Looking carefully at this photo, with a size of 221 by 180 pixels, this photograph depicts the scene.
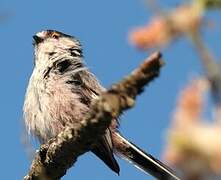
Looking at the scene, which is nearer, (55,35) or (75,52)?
(75,52)

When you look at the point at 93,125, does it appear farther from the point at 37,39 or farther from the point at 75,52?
the point at 37,39

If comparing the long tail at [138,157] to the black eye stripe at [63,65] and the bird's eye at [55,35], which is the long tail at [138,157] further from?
the bird's eye at [55,35]

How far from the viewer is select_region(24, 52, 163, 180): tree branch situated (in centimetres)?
164

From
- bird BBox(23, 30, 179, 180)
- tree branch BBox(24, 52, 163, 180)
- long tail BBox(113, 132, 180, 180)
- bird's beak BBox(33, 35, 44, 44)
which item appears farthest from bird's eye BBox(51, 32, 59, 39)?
tree branch BBox(24, 52, 163, 180)

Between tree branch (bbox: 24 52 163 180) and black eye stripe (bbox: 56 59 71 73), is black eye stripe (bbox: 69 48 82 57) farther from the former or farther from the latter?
tree branch (bbox: 24 52 163 180)

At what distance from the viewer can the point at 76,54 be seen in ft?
27.3

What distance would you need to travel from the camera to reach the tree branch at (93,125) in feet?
5.37

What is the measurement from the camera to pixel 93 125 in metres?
3.04

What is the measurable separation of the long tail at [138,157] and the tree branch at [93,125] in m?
1.41

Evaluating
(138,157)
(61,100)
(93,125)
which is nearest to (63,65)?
(61,100)

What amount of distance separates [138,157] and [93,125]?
3517mm

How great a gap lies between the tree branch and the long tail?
141 centimetres

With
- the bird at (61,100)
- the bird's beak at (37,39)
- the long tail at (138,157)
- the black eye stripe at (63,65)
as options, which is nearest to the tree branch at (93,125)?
the long tail at (138,157)

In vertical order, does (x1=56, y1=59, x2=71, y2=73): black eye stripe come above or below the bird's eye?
below
